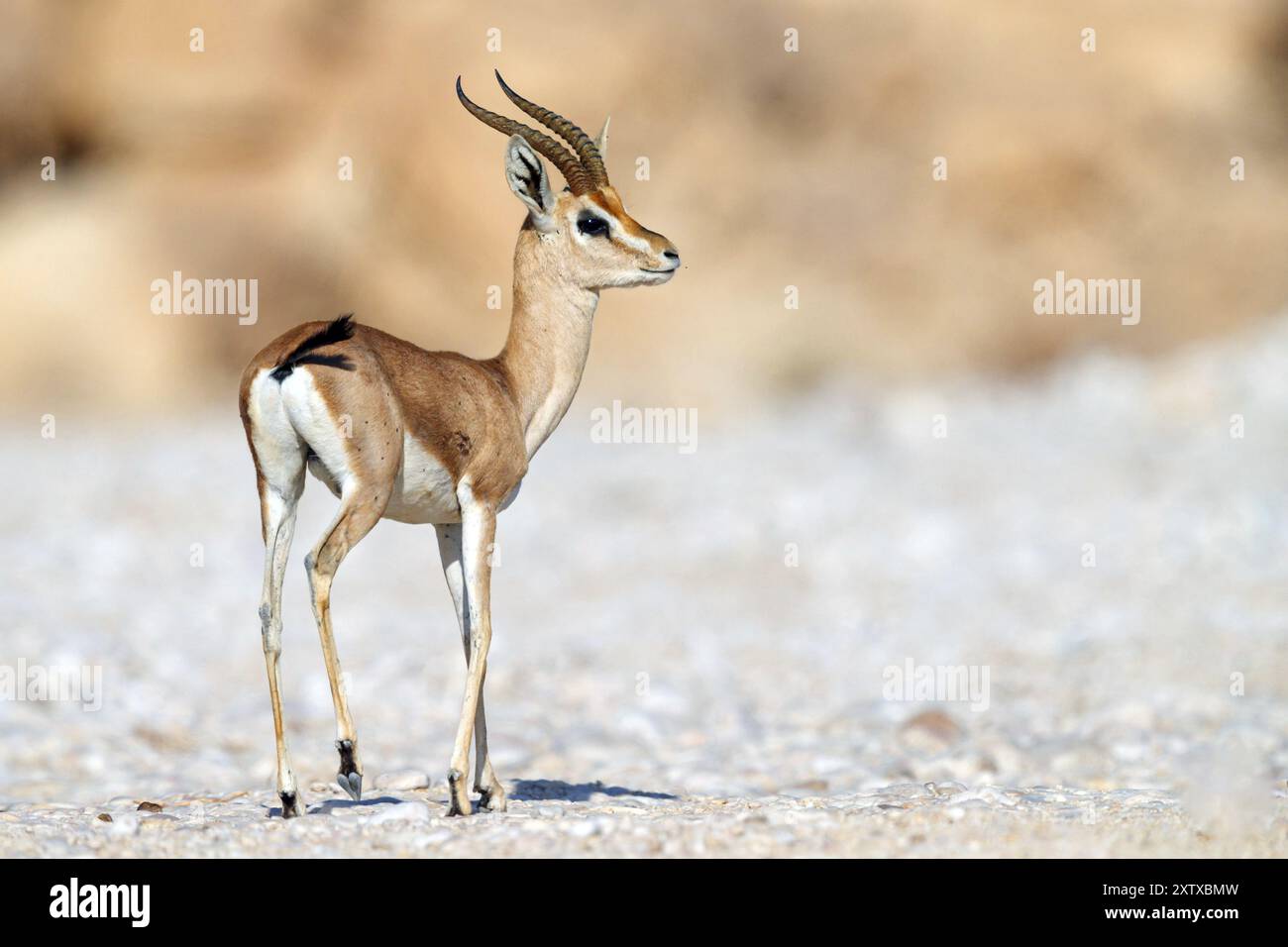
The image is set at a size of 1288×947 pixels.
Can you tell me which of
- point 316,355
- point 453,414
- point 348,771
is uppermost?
point 316,355

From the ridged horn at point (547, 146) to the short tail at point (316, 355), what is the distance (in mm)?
1391

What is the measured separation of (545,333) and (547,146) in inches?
40.2

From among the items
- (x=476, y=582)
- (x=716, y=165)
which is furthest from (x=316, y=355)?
Result: (x=716, y=165)

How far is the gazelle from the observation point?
24.9 ft

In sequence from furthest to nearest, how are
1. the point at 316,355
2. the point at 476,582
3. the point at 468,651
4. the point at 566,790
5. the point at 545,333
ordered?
the point at 566,790
the point at 545,333
the point at 468,651
the point at 476,582
the point at 316,355

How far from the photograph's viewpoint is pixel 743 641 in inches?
619

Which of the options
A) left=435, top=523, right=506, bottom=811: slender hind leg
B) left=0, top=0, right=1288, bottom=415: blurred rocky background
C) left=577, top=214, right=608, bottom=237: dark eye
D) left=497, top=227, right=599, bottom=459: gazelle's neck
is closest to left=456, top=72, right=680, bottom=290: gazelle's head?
left=577, top=214, right=608, bottom=237: dark eye

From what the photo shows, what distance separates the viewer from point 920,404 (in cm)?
2494

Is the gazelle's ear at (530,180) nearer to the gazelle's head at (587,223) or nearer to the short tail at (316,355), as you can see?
the gazelle's head at (587,223)

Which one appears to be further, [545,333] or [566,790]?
[566,790]

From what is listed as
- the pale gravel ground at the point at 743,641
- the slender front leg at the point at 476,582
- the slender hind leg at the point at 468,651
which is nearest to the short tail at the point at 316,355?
the slender front leg at the point at 476,582

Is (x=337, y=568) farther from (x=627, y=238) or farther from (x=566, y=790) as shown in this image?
(x=566, y=790)

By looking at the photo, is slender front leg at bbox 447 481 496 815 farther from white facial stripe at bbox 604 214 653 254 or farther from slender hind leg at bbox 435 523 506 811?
white facial stripe at bbox 604 214 653 254
